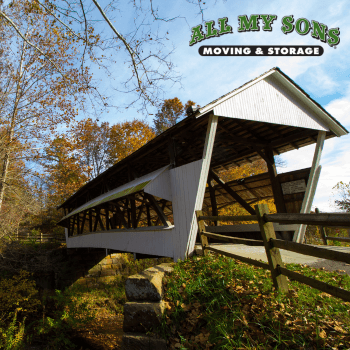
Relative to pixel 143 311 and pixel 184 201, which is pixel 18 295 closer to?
pixel 184 201

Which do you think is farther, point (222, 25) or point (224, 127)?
point (224, 127)

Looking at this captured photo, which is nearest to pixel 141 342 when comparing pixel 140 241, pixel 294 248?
pixel 294 248

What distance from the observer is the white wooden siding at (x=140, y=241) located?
6.48 m

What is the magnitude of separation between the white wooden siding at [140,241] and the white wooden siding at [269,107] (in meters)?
3.47

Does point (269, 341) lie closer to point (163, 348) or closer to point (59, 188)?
point (163, 348)

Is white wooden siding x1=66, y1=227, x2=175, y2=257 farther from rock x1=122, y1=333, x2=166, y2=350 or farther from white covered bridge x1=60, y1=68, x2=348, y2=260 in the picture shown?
rock x1=122, y1=333, x2=166, y2=350

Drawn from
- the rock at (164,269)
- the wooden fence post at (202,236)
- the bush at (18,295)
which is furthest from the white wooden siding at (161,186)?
the bush at (18,295)

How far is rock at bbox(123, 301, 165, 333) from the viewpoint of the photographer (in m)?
3.75

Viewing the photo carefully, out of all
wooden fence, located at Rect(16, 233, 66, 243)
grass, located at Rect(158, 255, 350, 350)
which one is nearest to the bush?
wooden fence, located at Rect(16, 233, 66, 243)

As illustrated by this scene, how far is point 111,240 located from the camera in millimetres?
9891

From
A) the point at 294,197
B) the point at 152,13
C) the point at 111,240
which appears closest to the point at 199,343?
the point at 152,13

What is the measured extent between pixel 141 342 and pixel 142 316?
0.33 meters

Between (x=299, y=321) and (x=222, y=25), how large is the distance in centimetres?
607

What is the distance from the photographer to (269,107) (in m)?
7.09
